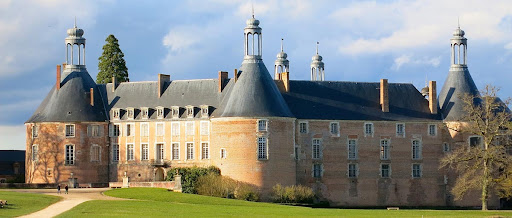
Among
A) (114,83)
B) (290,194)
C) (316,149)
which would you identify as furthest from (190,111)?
(290,194)

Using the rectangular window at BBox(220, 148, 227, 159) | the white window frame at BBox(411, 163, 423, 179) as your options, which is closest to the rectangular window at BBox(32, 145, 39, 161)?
the rectangular window at BBox(220, 148, 227, 159)

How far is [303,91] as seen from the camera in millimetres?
92750

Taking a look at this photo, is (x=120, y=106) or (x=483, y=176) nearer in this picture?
(x=483, y=176)

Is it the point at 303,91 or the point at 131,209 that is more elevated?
the point at 303,91

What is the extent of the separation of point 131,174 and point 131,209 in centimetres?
2614

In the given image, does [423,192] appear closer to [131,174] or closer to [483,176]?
[483,176]

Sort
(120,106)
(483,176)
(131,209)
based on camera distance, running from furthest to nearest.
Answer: (120,106)
(483,176)
(131,209)

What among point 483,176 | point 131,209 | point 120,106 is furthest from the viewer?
point 120,106

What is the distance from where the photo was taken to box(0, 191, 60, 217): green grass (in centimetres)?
6492

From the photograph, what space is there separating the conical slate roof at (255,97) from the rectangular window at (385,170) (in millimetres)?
9430

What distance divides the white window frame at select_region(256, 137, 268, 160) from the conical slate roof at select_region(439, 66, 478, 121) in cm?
1637

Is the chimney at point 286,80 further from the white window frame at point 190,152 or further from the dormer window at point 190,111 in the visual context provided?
the white window frame at point 190,152

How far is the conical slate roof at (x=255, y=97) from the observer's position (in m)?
86.0

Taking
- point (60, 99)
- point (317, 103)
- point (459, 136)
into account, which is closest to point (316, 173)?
point (317, 103)
